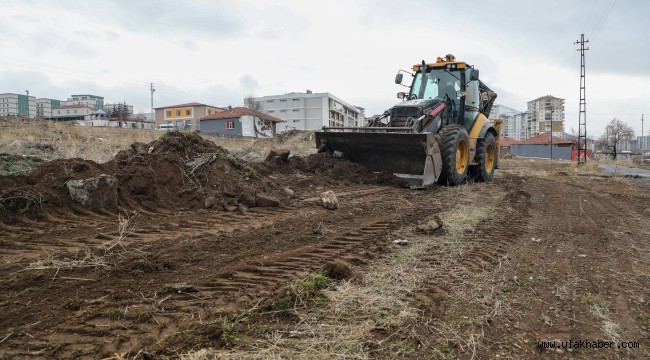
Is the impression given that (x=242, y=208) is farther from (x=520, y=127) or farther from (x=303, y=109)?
(x=520, y=127)

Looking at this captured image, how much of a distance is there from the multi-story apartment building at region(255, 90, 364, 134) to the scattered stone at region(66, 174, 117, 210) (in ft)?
241

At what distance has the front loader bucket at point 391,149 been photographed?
8.94m

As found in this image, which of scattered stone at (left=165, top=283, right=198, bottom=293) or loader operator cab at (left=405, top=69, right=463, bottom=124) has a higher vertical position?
loader operator cab at (left=405, top=69, right=463, bottom=124)

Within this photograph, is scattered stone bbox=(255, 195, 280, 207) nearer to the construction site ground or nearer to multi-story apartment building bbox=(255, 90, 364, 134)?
the construction site ground

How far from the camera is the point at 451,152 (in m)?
9.22

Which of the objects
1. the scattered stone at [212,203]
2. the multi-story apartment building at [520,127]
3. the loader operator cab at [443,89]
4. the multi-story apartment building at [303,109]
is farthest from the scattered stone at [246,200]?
the multi-story apartment building at [520,127]

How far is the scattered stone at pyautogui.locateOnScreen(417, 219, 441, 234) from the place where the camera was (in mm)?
5270

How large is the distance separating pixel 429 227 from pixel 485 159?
23.4 ft

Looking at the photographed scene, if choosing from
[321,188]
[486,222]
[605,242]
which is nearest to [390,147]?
[321,188]

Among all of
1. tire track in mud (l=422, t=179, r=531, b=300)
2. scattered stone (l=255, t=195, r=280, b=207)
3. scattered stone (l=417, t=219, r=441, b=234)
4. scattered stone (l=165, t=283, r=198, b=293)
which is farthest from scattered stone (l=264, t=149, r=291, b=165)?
scattered stone (l=165, t=283, r=198, b=293)

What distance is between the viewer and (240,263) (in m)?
3.84

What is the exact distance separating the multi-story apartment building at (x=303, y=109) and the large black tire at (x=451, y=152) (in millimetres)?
69025

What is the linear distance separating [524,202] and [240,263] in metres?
6.42

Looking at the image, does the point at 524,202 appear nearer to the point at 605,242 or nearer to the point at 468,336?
the point at 605,242
